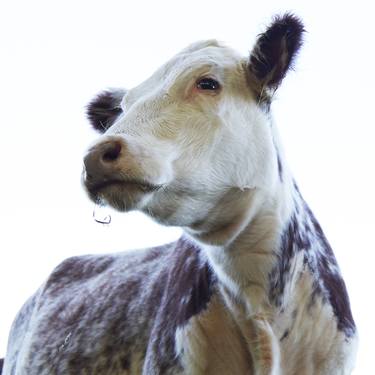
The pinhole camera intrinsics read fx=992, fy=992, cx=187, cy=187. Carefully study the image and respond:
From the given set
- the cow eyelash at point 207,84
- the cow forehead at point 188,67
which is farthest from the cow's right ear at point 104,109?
the cow eyelash at point 207,84

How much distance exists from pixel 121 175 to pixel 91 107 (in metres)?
1.75

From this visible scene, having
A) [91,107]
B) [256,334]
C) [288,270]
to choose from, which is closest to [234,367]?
[256,334]

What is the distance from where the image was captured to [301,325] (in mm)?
5230

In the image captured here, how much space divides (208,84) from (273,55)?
1.41 feet

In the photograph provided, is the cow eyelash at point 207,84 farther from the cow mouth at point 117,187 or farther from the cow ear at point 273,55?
the cow mouth at point 117,187

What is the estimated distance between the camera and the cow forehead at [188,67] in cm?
525

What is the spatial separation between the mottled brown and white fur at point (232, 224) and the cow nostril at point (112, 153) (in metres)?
0.14

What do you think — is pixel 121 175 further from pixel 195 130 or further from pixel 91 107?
pixel 91 107

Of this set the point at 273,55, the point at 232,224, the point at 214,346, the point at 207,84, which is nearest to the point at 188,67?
the point at 207,84

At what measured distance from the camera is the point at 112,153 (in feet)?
15.1

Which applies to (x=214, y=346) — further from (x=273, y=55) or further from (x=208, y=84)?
(x=273, y=55)

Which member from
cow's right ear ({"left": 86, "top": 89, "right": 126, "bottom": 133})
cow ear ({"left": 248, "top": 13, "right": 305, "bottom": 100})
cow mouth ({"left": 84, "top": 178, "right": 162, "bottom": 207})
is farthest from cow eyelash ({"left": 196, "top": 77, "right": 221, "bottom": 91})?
cow's right ear ({"left": 86, "top": 89, "right": 126, "bottom": 133})

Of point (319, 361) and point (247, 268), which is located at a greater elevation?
point (247, 268)

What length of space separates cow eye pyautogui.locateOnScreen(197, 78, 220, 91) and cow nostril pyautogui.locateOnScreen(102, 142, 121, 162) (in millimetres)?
810
